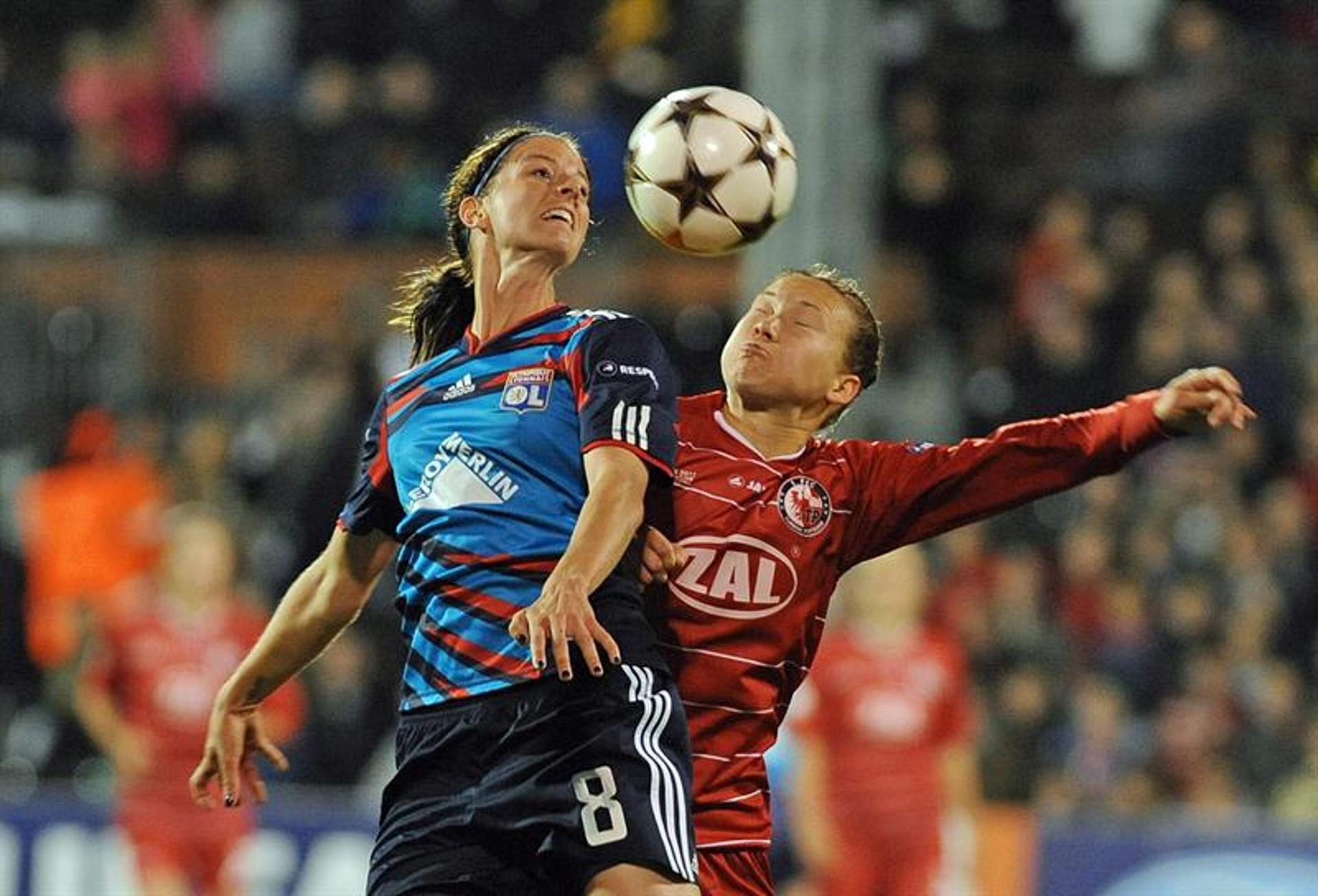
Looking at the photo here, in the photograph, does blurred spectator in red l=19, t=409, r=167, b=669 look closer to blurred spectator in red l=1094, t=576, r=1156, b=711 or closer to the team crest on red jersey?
blurred spectator in red l=1094, t=576, r=1156, b=711

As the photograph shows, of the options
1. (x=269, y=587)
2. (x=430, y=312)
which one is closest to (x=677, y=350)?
(x=269, y=587)

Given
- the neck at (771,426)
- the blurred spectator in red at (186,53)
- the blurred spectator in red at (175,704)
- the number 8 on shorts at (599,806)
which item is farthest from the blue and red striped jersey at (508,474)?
the blurred spectator in red at (186,53)

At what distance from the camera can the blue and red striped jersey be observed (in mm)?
4344

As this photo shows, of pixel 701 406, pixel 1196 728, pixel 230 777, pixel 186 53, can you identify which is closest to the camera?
pixel 230 777

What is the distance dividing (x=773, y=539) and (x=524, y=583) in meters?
0.62

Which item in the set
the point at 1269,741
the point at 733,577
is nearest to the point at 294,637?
the point at 733,577

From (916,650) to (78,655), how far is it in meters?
3.73

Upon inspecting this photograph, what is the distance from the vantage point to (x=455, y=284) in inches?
191

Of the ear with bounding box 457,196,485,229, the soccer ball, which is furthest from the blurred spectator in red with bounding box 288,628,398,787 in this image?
the ear with bounding box 457,196,485,229

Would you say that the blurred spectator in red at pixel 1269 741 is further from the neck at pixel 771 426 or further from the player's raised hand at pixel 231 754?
the player's raised hand at pixel 231 754

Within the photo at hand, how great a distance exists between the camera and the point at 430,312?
484 centimetres

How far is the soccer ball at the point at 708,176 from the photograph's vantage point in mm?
5086

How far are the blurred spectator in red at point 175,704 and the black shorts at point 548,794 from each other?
5.13 metres

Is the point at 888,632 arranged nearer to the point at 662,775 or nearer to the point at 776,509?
the point at 776,509
